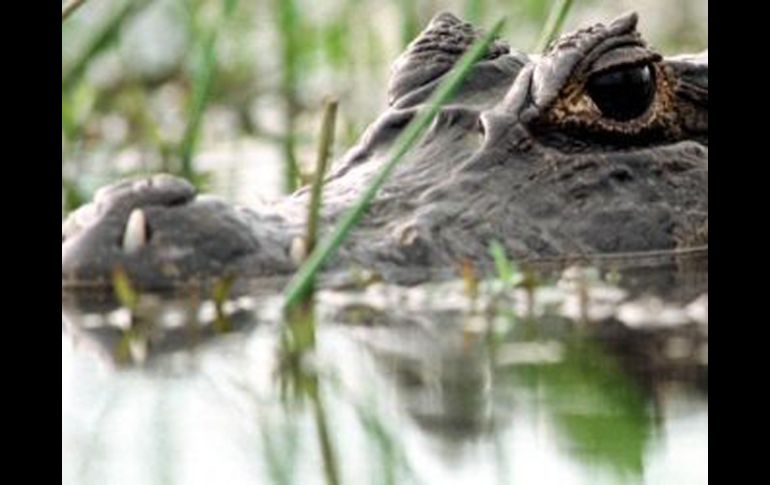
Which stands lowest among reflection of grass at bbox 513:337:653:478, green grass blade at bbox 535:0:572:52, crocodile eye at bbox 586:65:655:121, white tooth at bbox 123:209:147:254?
reflection of grass at bbox 513:337:653:478

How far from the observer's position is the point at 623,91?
23.7 ft

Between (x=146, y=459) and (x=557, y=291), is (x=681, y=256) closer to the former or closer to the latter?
(x=557, y=291)

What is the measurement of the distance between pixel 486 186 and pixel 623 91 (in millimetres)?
558

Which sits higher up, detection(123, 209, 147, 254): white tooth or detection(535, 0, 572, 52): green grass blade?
detection(535, 0, 572, 52): green grass blade

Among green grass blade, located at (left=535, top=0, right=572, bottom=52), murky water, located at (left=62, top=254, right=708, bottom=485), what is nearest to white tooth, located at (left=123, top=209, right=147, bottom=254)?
murky water, located at (left=62, top=254, right=708, bottom=485)

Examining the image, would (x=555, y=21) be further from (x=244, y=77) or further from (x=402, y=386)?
(x=244, y=77)

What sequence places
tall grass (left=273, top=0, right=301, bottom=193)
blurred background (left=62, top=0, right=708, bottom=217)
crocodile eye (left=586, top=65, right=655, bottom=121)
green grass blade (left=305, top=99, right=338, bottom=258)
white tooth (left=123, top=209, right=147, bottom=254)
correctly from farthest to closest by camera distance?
blurred background (left=62, top=0, right=708, bottom=217)
tall grass (left=273, top=0, right=301, bottom=193)
crocodile eye (left=586, top=65, right=655, bottom=121)
white tooth (left=123, top=209, right=147, bottom=254)
green grass blade (left=305, top=99, right=338, bottom=258)

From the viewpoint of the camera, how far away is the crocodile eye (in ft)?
23.6

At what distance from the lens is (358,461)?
4.23 metres

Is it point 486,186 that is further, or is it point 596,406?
point 486,186

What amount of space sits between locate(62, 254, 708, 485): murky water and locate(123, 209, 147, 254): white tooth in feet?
0.60

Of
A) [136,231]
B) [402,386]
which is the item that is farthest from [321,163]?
[402,386]

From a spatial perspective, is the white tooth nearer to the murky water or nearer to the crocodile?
the crocodile

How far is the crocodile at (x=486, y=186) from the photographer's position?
253 inches
